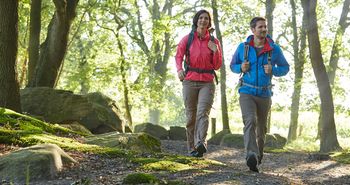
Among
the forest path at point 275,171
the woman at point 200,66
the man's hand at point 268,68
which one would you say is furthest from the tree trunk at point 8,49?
the man's hand at point 268,68

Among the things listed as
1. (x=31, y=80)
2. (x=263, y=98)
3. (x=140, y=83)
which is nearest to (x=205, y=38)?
(x=263, y=98)

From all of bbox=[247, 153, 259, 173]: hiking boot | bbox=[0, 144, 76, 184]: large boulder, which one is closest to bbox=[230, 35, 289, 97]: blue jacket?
bbox=[247, 153, 259, 173]: hiking boot

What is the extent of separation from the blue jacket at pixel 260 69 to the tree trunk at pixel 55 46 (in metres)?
8.77

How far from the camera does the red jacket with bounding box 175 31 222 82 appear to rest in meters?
7.81

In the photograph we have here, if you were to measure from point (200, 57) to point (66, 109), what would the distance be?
7789 millimetres

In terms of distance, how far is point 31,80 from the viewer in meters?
15.6

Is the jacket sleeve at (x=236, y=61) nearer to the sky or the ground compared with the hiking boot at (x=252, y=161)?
nearer to the sky

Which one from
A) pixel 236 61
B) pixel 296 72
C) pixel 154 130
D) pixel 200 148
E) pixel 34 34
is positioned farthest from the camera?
pixel 296 72

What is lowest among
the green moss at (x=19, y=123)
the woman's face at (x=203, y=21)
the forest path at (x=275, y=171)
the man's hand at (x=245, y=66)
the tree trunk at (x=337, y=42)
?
the forest path at (x=275, y=171)

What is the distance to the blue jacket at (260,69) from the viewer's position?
7.03 meters

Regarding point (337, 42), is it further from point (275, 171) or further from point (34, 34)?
point (275, 171)

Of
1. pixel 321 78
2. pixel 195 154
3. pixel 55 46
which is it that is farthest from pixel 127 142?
pixel 321 78

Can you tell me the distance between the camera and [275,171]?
1027 centimetres

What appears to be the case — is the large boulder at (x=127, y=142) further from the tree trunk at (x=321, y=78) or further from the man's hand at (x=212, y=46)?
the tree trunk at (x=321, y=78)
